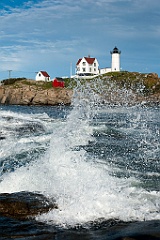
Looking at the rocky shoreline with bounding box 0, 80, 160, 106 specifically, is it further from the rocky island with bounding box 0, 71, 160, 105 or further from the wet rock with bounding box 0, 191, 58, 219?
the wet rock with bounding box 0, 191, 58, 219

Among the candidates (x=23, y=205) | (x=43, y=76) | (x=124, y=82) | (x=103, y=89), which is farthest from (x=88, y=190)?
(x=43, y=76)

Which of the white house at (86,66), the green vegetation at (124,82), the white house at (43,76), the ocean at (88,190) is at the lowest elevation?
the ocean at (88,190)

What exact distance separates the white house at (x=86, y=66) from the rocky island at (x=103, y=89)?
13.4 feet

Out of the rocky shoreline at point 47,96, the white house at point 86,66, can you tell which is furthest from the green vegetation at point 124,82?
the white house at point 86,66

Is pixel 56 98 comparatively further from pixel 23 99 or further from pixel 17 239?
pixel 17 239

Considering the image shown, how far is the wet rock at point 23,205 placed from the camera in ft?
24.1

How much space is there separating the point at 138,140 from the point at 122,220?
14843mm

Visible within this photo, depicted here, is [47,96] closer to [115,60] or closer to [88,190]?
[115,60]

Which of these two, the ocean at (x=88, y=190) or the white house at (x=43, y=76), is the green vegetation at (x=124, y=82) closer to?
the white house at (x=43, y=76)

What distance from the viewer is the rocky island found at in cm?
9650

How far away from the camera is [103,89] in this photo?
289 feet

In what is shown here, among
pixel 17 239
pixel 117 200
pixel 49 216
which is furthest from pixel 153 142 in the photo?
pixel 17 239

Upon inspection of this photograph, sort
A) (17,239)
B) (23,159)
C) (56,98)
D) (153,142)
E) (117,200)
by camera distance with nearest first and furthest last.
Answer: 1. (17,239)
2. (117,200)
3. (23,159)
4. (153,142)
5. (56,98)

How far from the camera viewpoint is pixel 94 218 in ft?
23.4
